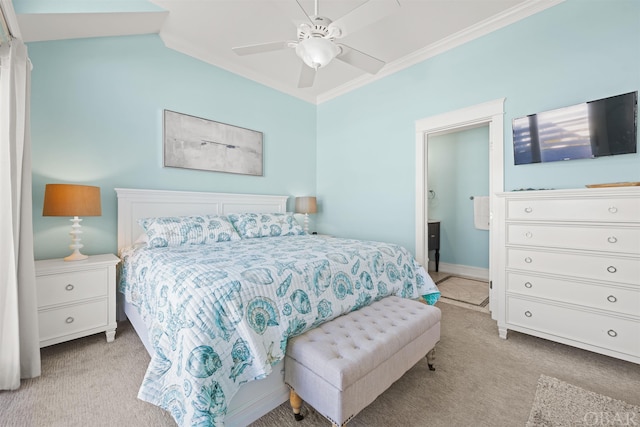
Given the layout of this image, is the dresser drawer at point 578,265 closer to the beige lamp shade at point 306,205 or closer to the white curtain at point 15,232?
the beige lamp shade at point 306,205

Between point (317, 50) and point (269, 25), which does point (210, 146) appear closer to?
point (269, 25)

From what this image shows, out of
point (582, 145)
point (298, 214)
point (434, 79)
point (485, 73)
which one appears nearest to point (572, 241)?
point (582, 145)

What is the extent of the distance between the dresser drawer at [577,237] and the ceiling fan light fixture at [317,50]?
1.98 metres

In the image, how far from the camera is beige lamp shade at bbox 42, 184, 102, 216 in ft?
6.70

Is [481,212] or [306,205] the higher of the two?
[306,205]

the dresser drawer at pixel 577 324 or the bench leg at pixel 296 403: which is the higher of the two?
the dresser drawer at pixel 577 324

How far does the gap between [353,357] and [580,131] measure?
256cm

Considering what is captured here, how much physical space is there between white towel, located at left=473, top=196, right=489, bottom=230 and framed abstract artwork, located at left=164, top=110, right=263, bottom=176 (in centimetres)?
329

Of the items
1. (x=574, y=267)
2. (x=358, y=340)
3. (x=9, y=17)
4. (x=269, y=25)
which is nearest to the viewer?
(x=358, y=340)

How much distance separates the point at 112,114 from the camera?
2.66 metres

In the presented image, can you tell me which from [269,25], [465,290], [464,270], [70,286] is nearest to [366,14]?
[269,25]

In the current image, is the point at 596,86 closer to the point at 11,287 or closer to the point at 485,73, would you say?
the point at 485,73

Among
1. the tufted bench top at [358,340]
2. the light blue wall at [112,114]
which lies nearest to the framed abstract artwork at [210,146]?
the light blue wall at [112,114]

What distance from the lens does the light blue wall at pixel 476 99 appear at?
213 centimetres
